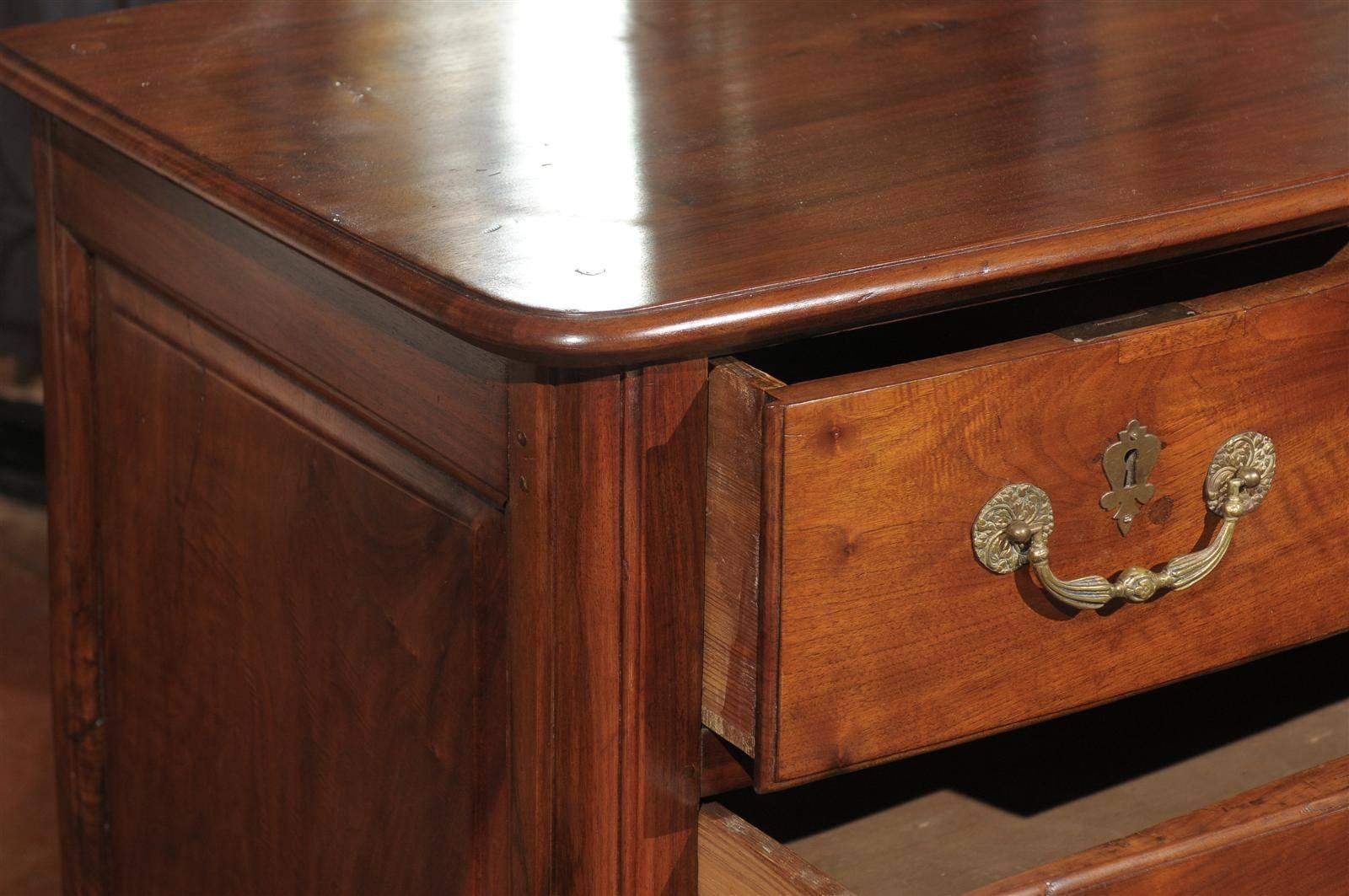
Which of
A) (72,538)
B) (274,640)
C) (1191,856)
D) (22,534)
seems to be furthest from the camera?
(22,534)

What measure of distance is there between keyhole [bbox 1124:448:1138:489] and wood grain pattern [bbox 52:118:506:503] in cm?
21

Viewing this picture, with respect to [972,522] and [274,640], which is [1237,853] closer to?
[972,522]

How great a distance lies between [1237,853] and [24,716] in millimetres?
999

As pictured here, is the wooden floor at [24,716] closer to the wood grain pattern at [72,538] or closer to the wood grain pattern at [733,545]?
the wood grain pattern at [72,538]

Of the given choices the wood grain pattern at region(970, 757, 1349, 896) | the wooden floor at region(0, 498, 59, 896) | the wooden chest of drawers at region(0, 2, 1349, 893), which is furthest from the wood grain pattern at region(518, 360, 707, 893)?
the wooden floor at region(0, 498, 59, 896)

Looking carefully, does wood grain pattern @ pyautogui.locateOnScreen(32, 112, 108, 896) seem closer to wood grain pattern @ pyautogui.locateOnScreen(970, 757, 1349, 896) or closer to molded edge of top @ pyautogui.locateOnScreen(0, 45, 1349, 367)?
molded edge of top @ pyautogui.locateOnScreen(0, 45, 1349, 367)

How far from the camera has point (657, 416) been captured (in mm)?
554

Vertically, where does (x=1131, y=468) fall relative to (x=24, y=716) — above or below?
above

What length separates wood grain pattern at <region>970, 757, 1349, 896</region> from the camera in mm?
623

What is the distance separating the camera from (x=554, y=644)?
58 cm

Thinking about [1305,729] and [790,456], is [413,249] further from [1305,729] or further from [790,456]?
[1305,729]

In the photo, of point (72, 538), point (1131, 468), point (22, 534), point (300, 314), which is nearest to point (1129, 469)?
point (1131, 468)

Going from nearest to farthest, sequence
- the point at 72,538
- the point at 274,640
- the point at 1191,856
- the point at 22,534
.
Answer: the point at 1191,856
the point at 274,640
the point at 72,538
the point at 22,534

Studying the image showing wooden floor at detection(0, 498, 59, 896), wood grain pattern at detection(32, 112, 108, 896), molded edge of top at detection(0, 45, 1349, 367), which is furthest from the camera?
wooden floor at detection(0, 498, 59, 896)
